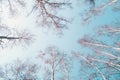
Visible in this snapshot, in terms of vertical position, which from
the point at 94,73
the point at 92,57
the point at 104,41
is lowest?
the point at 94,73

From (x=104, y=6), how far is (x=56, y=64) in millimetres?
5594

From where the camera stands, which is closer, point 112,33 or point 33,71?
point 112,33

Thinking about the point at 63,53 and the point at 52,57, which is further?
the point at 63,53

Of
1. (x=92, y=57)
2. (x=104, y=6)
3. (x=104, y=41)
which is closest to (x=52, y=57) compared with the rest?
(x=92, y=57)

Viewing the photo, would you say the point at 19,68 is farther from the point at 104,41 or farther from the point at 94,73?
the point at 104,41

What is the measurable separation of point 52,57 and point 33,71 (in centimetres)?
175

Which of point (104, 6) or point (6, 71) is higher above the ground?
point (104, 6)

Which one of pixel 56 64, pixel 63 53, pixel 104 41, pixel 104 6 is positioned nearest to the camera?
pixel 104 6

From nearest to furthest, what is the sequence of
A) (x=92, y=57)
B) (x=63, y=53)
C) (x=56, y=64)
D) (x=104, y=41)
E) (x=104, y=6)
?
(x=104, y=6)
(x=104, y=41)
(x=92, y=57)
(x=56, y=64)
(x=63, y=53)

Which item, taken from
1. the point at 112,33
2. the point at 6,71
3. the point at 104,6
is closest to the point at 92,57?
the point at 112,33

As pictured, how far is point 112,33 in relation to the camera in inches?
458

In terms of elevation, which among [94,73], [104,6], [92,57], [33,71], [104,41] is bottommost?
[33,71]

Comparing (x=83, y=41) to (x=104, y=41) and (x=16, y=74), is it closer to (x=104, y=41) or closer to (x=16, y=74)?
(x=104, y=41)

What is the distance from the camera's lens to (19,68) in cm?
1547
